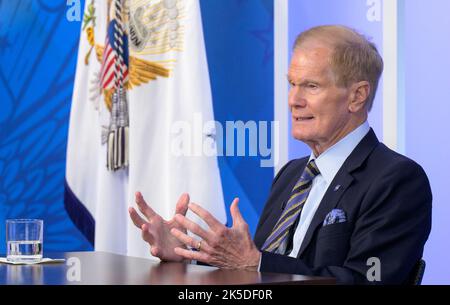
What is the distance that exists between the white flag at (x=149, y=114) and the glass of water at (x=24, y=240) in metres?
1.35

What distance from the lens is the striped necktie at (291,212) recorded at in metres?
2.18

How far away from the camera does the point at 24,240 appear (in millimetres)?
1819

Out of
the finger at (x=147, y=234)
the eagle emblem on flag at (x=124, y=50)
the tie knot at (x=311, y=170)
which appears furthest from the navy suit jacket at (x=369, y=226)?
the eagle emblem on flag at (x=124, y=50)

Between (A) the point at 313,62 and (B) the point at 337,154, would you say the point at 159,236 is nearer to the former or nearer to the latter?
(B) the point at 337,154

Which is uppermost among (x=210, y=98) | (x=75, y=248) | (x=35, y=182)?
(x=210, y=98)

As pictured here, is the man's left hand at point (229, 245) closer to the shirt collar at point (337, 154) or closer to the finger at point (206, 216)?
the finger at point (206, 216)

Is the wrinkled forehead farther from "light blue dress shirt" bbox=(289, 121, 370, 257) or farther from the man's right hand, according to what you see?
the man's right hand

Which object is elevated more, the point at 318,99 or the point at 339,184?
the point at 318,99

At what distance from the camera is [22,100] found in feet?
13.3

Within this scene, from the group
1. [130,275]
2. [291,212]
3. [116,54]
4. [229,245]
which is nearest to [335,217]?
[291,212]

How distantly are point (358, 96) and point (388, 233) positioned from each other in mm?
531
